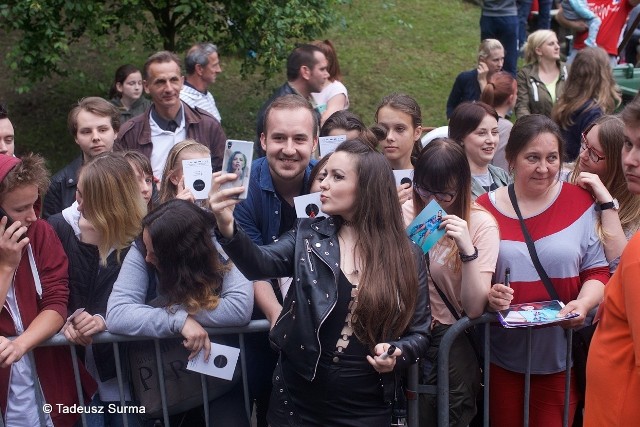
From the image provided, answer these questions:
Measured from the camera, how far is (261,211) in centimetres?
413

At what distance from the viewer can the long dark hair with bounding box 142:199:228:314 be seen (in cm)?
356

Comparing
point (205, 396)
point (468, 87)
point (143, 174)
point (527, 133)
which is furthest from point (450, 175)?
point (468, 87)

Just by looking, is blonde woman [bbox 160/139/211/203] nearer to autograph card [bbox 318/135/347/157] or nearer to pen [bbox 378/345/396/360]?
autograph card [bbox 318/135/347/157]

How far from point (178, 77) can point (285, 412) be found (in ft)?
11.3

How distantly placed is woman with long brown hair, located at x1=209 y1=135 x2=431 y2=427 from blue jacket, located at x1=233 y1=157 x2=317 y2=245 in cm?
71

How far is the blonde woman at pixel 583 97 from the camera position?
6.45m

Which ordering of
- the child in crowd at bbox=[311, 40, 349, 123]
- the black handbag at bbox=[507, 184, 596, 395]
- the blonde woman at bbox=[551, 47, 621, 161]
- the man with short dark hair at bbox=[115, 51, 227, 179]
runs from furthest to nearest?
the child in crowd at bbox=[311, 40, 349, 123], the blonde woman at bbox=[551, 47, 621, 161], the man with short dark hair at bbox=[115, 51, 227, 179], the black handbag at bbox=[507, 184, 596, 395]

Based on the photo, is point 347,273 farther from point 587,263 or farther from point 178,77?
point 178,77

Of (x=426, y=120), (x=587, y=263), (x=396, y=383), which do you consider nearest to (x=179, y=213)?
(x=396, y=383)

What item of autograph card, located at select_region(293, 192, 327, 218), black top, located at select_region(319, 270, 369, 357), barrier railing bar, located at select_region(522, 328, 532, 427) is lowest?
barrier railing bar, located at select_region(522, 328, 532, 427)

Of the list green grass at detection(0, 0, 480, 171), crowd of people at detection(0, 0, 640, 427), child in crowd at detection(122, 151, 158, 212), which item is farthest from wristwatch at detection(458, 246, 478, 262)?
green grass at detection(0, 0, 480, 171)

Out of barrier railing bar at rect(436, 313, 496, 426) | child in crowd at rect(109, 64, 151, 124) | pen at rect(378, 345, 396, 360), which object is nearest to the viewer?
pen at rect(378, 345, 396, 360)

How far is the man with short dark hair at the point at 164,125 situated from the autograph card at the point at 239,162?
115 inches

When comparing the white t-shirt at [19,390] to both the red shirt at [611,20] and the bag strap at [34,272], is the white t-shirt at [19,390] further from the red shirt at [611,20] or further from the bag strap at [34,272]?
the red shirt at [611,20]
